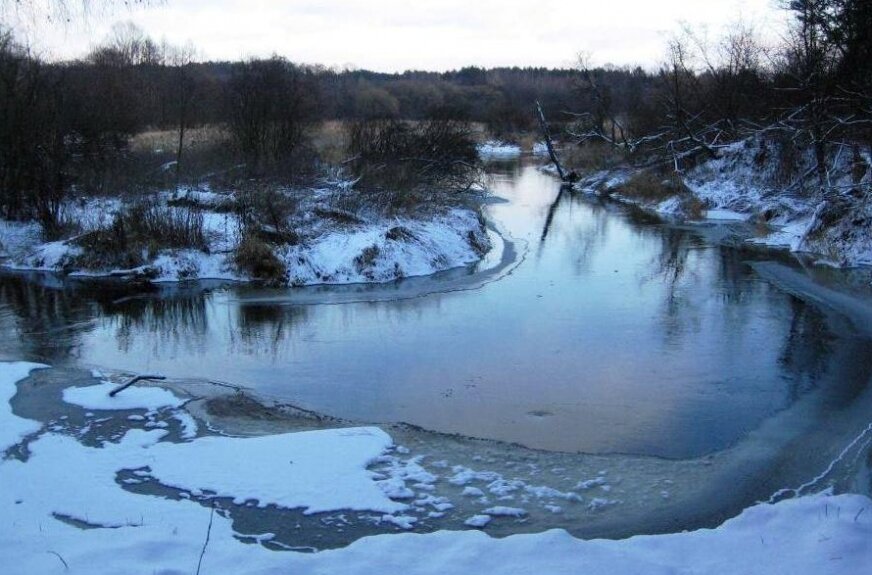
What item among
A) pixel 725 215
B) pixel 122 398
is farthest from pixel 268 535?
pixel 725 215

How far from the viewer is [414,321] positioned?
13180 millimetres

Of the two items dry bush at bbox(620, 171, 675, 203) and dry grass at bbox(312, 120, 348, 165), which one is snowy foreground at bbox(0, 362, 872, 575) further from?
dry bush at bbox(620, 171, 675, 203)

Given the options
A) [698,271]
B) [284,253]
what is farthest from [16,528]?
[698,271]

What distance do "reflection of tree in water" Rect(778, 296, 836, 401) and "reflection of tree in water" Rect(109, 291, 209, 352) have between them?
803 cm

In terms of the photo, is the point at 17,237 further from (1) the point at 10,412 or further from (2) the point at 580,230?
(2) the point at 580,230

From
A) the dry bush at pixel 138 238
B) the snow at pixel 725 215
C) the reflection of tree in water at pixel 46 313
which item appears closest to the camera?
the reflection of tree in water at pixel 46 313

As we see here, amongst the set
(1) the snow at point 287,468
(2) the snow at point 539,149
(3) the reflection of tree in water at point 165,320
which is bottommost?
(1) the snow at point 287,468

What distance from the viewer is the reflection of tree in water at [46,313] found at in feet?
37.9

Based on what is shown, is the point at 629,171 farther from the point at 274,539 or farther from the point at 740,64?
the point at 274,539

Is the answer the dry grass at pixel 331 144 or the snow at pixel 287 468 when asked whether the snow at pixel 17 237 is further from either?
the snow at pixel 287 468

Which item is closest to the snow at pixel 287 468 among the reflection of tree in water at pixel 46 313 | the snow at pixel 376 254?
the reflection of tree in water at pixel 46 313

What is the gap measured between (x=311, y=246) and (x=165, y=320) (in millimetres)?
4546

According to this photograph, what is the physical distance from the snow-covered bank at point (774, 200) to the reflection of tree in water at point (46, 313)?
15465 mm

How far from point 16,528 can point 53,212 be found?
54.7 ft
